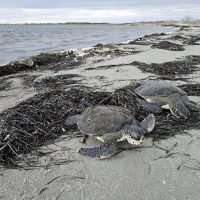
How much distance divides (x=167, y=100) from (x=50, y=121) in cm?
161

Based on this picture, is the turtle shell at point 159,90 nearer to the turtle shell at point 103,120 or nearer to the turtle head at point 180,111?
the turtle head at point 180,111

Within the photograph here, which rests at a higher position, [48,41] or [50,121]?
[50,121]

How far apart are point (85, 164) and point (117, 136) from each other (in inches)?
19.2

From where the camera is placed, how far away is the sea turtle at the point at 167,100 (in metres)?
4.85

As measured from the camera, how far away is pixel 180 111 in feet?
15.8

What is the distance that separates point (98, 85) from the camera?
7098mm

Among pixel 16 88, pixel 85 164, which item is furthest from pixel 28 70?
pixel 85 164

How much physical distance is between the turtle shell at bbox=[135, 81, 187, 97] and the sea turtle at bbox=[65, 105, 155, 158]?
859mm

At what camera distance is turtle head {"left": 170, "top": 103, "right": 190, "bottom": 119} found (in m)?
4.79

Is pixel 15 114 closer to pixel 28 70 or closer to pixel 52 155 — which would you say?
pixel 52 155

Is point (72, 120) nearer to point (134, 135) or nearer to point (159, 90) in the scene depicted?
point (134, 135)

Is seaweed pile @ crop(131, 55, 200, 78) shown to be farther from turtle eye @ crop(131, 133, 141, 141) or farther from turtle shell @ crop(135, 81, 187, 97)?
turtle eye @ crop(131, 133, 141, 141)

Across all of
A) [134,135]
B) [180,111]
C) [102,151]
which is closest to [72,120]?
[102,151]

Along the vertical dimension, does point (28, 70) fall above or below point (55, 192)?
below
